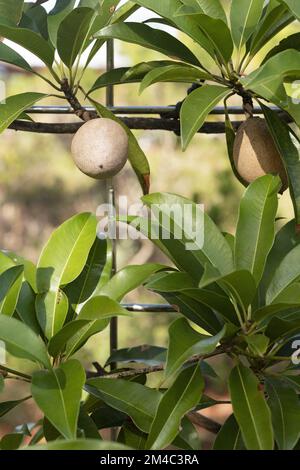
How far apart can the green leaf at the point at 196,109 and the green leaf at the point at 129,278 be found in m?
0.14

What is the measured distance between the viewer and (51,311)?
87cm

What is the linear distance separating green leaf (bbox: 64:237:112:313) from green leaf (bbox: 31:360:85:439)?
15 cm

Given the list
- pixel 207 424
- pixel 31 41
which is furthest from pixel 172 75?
pixel 207 424

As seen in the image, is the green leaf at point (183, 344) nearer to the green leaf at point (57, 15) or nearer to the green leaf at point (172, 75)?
the green leaf at point (172, 75)

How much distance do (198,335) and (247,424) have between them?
10 cm

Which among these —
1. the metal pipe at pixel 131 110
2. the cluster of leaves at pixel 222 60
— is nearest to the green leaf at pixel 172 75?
the cluster of leaves at pixel 222 60

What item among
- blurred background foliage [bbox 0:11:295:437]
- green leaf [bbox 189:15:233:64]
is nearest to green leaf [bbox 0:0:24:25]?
green leaf [bbox 189:15:233:64]

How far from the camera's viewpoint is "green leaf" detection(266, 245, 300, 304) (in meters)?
0.84

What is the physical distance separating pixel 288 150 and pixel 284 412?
0.30 metres

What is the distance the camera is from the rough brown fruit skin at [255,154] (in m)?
0.90

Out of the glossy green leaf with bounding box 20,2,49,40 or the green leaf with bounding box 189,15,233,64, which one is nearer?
the green leaf with bounding box 189,15,233,64

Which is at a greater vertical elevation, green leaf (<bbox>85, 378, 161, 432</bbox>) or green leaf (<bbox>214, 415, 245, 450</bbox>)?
green leaf (<bbox>85, 378, 161, 432</bbox>)

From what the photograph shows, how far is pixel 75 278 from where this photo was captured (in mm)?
895

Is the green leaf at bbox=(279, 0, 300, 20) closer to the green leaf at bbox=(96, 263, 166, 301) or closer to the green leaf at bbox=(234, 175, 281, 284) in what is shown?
the green leaf at bbox=(234, 175, 281, 284)
